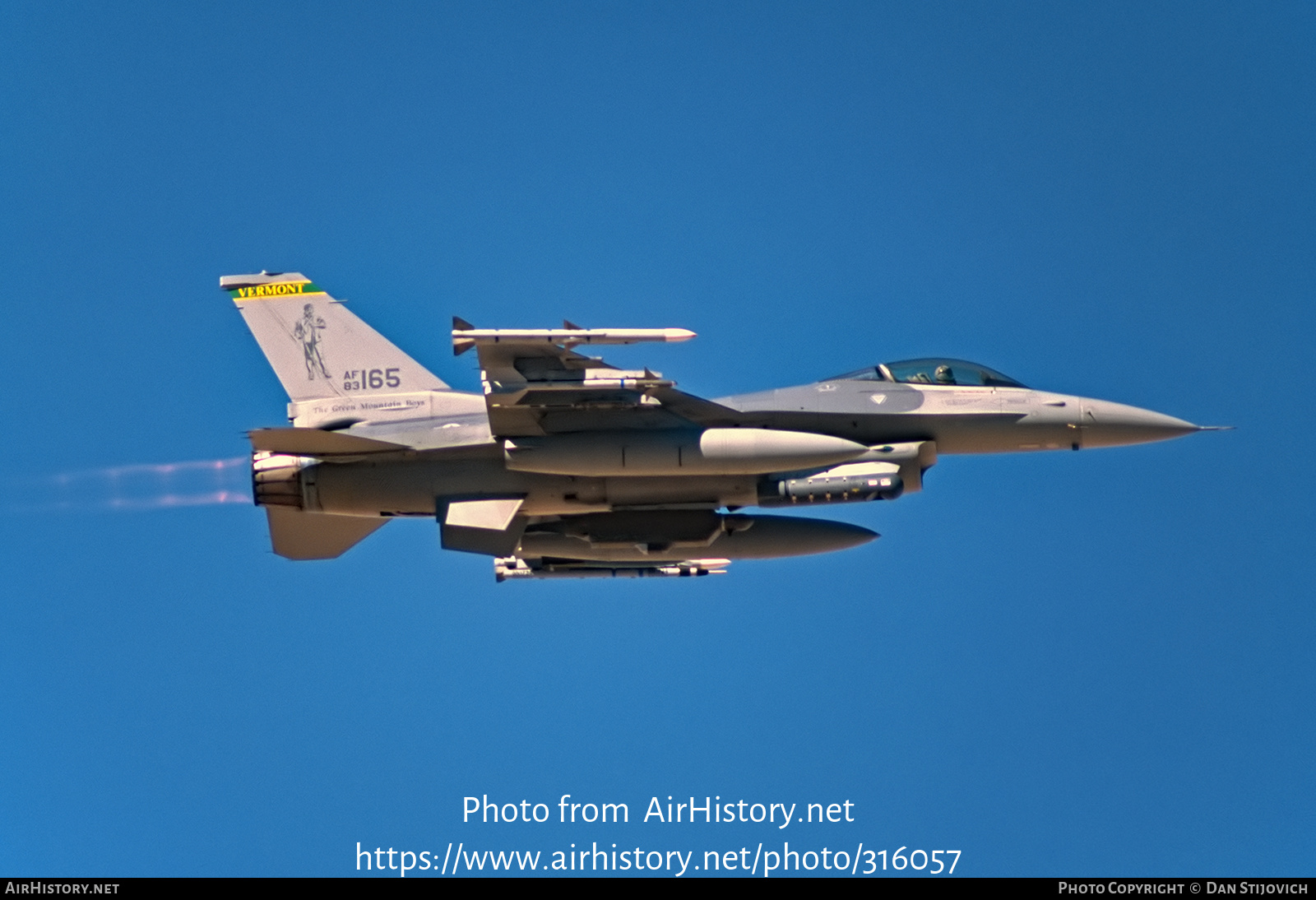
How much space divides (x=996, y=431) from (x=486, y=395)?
6.66 m

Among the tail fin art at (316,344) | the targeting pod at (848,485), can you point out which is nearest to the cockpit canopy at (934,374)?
the targeting pod at (848,485)

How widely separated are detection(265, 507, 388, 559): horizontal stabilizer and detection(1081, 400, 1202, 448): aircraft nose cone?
9542 mm

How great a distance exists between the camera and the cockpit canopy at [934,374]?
25047 millimetres

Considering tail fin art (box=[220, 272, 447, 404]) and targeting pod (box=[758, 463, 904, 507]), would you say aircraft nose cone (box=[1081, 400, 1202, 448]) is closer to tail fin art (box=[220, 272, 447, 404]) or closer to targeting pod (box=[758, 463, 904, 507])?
targeting pod (box=[758, 463, 904, 507])

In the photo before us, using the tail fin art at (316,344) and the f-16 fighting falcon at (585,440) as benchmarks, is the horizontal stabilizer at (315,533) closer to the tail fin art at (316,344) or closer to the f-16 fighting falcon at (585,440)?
the f-16 fighting falcon at (585,440)

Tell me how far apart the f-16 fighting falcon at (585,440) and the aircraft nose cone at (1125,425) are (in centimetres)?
2

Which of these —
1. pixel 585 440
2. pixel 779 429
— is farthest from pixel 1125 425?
pixel 585 440

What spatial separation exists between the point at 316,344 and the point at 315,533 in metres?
2.57

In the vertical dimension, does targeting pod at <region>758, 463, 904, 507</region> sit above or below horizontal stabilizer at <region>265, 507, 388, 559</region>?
above

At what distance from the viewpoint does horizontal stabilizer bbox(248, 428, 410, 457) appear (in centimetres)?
2334

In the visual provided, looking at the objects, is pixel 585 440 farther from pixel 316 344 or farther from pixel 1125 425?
pixel 1125 425

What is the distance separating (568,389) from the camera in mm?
23234

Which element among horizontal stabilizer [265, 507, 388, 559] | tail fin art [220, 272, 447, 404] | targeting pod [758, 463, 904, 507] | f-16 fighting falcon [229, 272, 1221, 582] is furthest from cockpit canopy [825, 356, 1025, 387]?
horizontal stabilizer [265, 507, 388, 559]
